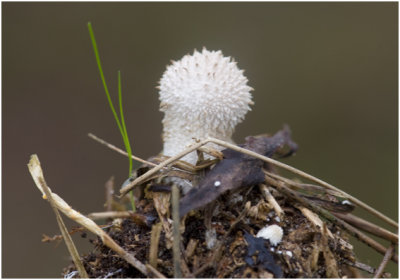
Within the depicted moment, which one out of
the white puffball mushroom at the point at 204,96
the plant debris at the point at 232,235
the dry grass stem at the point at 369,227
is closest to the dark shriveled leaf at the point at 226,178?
the plant debris at the point at 232,235

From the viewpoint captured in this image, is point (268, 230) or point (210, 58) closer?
point (268, 230)

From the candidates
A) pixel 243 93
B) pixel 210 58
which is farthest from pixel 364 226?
pixel 210 58

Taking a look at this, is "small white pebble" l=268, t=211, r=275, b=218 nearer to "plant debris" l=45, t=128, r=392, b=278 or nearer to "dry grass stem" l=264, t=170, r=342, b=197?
"plant debris" l=45, t=128, r=392, b=278

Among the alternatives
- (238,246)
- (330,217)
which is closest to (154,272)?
(238,246)

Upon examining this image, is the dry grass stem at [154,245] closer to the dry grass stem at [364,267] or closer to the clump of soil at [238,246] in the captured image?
the clump of soil at [238,246]

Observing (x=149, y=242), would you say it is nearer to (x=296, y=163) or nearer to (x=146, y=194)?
(x=146, y=194)

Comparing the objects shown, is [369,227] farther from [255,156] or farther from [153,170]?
[153,170]

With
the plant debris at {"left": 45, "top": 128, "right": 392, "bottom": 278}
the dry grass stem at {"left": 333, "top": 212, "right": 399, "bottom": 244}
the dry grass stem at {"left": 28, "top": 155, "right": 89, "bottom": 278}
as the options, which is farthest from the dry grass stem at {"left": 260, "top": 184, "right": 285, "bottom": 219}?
the dry grass stem at {"left": 28, "top": 155, "right": 89, "bottom": 278}
